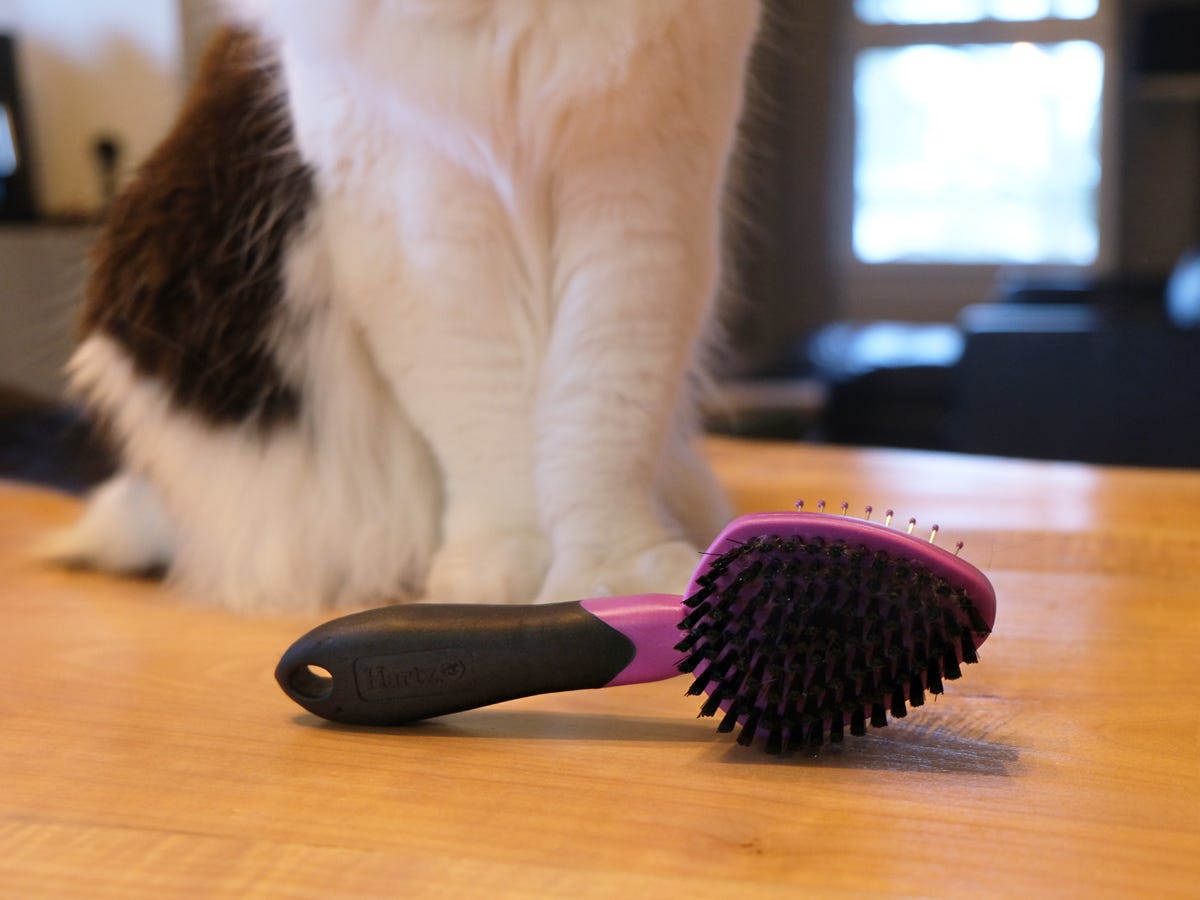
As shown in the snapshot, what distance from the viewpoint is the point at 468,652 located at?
0.55 meters

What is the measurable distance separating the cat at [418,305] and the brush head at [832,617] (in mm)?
279

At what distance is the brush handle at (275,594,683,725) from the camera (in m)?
0.55

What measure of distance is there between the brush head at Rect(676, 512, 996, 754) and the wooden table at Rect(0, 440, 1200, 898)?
43mm

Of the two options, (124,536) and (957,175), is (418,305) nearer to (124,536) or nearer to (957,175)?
(124,536)

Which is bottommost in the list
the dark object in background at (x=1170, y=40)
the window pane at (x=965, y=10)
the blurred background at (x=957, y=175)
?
the blurred background at (x=957, y=175)

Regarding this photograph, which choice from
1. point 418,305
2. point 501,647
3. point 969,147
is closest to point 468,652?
point 501,647

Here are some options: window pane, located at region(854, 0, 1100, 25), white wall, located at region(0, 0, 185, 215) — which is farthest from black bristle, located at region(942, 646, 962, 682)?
window pane, located at region(854, 0, 1100, 25)

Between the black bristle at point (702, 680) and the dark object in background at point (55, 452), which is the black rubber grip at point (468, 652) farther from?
the dark object in background at point (55, 452)

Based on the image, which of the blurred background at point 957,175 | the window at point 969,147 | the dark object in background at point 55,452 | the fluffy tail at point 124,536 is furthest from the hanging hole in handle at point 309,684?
the window at point 969,147

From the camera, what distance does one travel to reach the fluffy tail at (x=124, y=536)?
1004mm

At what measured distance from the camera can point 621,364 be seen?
2.79 feet

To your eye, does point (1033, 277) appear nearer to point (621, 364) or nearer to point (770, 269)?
point (770, 269)

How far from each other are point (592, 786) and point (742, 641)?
0.09 metres

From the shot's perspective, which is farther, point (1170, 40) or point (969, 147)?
point (969, 147)
